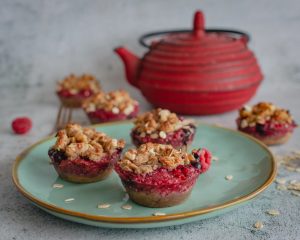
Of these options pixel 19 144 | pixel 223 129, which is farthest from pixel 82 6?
pixel 223 129

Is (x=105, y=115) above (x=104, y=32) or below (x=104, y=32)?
below

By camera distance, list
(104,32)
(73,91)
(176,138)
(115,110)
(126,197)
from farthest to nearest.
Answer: (104,32), (73,91), (115,110), (176,138), (126,197)

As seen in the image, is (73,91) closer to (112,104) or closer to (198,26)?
(112,104)

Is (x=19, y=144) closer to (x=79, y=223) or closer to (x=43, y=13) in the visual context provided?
(x=79, y=223)

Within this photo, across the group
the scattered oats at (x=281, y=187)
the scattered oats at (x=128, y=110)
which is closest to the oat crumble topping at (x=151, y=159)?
the scattered oats at (x=281, y=187)

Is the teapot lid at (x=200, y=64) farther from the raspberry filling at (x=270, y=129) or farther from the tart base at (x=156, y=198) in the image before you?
the tart base at (x=156, y=198)

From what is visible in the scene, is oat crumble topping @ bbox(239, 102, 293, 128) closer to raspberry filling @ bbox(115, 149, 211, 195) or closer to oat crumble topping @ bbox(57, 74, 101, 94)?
raspberry filling @ bbox(115, 149, 211, 195)

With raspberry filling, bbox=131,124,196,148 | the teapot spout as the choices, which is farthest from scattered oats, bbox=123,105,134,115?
raspberry filling, bbox=131,124,196,148

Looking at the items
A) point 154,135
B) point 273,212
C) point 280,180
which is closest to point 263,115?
point 280,180
